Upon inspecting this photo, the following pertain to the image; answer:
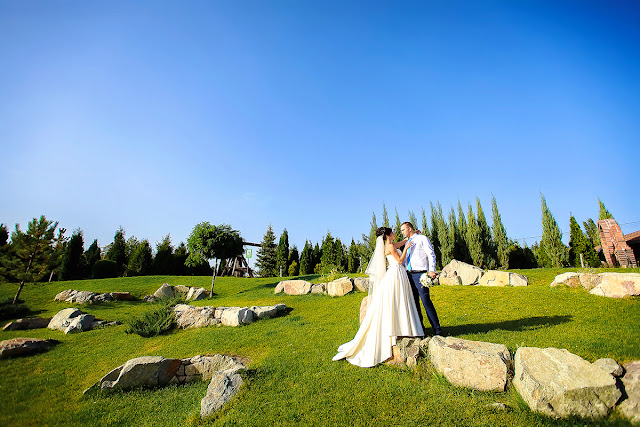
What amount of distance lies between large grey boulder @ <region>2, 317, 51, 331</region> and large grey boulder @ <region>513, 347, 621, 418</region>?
792 inches

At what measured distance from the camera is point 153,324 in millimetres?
12484

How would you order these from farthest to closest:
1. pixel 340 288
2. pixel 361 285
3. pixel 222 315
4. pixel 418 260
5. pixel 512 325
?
pixel 361 285 → pixel 340 288 → pixel 222 315 → pixel 512 325 → pixel 418 260

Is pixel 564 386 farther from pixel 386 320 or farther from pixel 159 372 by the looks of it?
pixel 159 372

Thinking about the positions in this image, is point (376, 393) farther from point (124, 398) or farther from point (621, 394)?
point (124, 398)

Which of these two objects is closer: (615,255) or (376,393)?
(376,393)

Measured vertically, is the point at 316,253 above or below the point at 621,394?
above

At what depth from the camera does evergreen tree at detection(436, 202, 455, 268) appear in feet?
82.2

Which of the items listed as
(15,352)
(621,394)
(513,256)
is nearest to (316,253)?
(513,256)

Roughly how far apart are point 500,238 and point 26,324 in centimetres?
3042

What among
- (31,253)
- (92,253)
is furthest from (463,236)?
(92,253)

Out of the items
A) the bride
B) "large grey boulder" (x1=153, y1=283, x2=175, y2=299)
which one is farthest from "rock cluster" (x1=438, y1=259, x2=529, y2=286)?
"large grey boulder" (x1=153, y1=283, x2=175, y2=299)

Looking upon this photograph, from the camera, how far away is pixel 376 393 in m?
4.73

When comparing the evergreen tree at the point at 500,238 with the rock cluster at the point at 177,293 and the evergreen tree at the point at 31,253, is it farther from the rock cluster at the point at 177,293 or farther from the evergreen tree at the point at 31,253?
the evergreen tree at the point at 31,253

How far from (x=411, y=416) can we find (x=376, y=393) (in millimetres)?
801
